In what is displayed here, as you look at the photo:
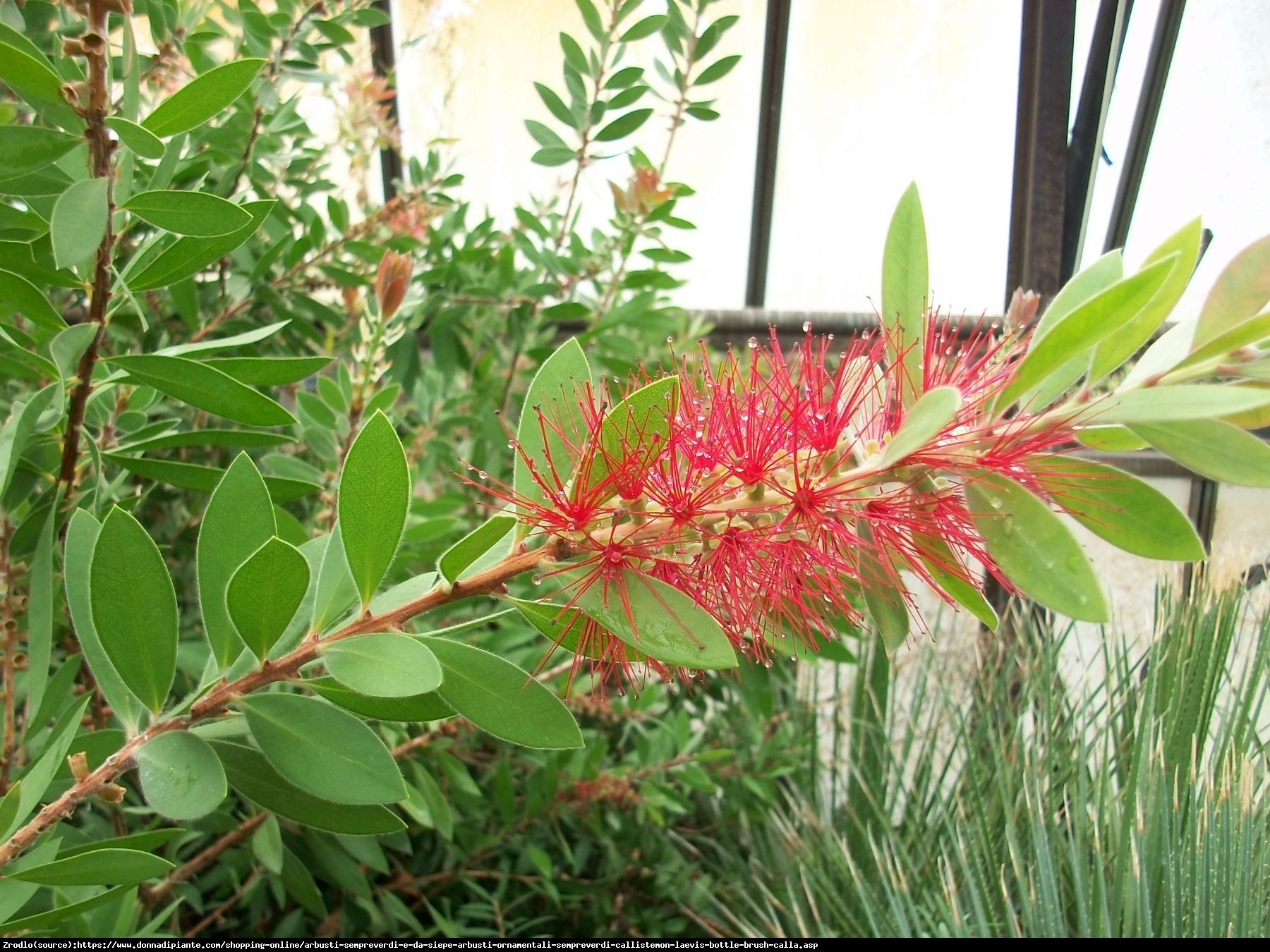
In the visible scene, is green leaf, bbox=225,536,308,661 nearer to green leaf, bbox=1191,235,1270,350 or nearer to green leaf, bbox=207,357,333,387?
green leaf, bbox=207,357,333,387

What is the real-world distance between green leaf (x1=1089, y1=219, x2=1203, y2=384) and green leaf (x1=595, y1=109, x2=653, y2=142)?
25.2 inches

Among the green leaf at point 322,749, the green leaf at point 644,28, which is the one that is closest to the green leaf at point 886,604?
the green leaf at point 322,749

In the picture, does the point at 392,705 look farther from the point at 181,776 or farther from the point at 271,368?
the point at 271,368

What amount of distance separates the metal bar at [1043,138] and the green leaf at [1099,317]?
230 centimetres

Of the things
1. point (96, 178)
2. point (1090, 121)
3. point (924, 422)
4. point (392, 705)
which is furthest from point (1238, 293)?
point (1090, 121)

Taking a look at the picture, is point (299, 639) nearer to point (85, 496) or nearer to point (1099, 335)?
point (85, 496)

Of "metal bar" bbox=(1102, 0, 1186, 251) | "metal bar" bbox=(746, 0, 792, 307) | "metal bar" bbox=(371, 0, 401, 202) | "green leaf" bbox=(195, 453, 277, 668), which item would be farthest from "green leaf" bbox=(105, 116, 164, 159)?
"metal bar" bbox=(746, 0, 792, 307)

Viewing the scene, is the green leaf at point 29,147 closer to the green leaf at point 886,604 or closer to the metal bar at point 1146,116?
the green leaf at point 886,604

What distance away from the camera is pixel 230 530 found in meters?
0.33

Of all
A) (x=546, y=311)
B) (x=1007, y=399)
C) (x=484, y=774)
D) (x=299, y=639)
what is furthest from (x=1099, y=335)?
(x=484, y=774)

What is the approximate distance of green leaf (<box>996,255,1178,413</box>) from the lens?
0.86 feet

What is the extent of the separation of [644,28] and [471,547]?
683mm

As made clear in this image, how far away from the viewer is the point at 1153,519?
1.05 feet

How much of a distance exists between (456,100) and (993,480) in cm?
321
